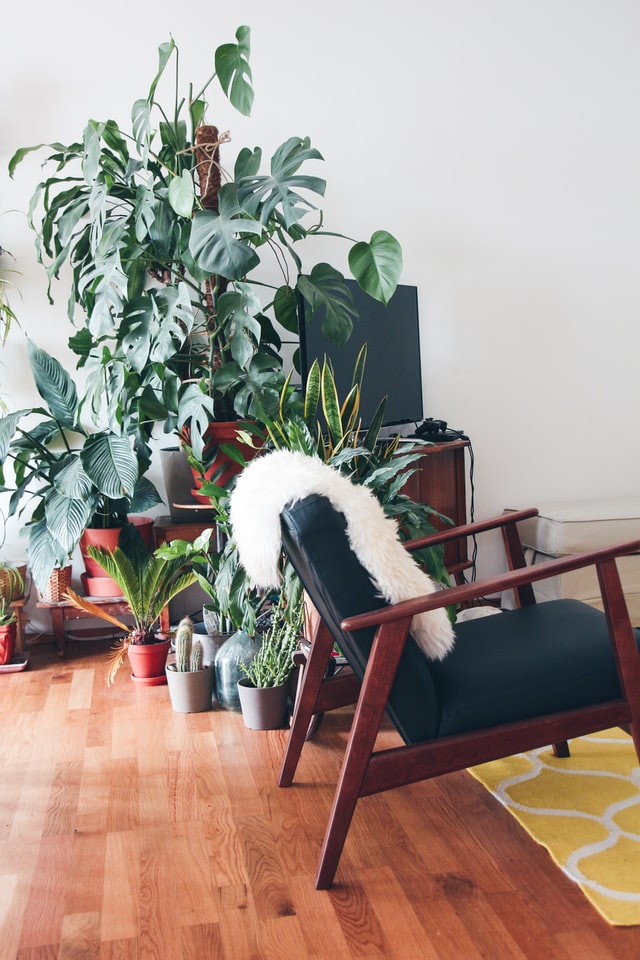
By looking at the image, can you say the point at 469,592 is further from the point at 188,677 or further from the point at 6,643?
the point at 6,643

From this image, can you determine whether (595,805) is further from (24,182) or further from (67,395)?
(24,182)

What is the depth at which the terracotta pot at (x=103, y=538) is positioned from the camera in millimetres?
3270

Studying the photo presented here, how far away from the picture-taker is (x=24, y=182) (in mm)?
3475

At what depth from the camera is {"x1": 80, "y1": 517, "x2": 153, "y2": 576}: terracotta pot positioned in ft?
10.7

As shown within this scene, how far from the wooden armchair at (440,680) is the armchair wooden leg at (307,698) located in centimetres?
30

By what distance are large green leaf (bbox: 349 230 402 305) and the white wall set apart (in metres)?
0.94

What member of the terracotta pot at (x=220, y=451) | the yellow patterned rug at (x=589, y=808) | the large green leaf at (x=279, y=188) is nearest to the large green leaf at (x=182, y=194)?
the large green leaf at (x=279, y=188)

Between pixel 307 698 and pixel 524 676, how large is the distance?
0.62m

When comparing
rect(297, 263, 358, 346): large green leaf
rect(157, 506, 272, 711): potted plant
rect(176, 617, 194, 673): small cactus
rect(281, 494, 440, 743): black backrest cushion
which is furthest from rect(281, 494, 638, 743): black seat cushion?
rect(297, 263, 358, 346): large green leaf

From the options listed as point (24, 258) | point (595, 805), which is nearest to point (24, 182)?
point (24, 258)

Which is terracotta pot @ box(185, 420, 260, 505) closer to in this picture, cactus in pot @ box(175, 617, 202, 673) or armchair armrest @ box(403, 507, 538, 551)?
cactus in pot @ box(175, 617, 202, 673)

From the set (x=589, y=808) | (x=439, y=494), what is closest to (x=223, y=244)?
(x=439, y=494)

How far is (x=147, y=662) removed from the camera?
3.14m

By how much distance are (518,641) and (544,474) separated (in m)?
2.11
